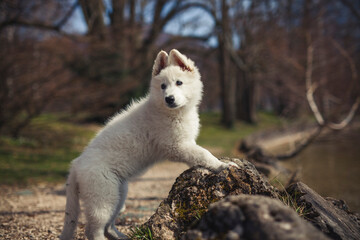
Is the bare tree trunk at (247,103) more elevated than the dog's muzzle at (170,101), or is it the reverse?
the dog's muzzle at (170,101)

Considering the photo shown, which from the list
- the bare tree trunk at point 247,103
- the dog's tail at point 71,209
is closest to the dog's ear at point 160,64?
the dog's tail at point 71,209

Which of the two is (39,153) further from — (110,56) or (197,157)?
(197,157)

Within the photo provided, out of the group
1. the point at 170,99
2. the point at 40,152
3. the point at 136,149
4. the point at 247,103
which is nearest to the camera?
the point at 170,99

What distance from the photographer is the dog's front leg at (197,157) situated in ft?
11.0

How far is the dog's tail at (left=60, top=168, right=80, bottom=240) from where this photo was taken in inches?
140

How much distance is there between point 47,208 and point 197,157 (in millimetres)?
4463

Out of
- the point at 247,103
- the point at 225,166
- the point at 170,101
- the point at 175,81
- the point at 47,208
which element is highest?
the point at 175,81

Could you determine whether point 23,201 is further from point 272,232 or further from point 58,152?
point 272,232

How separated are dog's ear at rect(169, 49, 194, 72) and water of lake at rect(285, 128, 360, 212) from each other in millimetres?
4382

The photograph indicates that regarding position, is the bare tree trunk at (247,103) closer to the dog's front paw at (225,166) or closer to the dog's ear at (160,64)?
the dog's ear at (160,64)

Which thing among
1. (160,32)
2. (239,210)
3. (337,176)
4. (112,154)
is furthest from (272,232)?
(160,32)

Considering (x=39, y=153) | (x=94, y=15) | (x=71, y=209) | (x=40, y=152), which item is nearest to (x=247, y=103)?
(x=94, y=15)

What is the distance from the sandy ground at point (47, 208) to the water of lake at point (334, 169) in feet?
12.6

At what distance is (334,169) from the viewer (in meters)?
10.8
